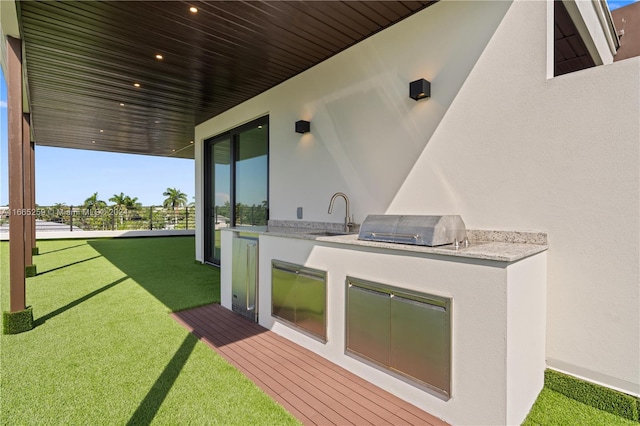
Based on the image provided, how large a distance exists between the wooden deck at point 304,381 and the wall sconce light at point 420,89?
2.61m

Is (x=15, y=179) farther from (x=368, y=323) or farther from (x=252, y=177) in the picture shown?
(x=368, y=323)

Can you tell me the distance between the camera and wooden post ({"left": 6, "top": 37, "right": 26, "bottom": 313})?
11.3 feet

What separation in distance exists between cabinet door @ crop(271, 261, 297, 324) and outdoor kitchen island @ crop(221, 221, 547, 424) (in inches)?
14.0

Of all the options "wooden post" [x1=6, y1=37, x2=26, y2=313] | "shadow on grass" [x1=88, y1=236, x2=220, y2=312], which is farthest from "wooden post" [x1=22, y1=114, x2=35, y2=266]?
"shadow on grass" [x1=88, y1=236, x2=220, y2=312]

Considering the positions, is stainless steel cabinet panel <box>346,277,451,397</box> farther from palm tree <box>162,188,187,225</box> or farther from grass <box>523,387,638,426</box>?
palm tree <box>162,188,187,225</box>

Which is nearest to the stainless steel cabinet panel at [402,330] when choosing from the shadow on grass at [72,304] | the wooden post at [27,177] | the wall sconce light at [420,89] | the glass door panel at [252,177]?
the wall sconce light at [420,89]

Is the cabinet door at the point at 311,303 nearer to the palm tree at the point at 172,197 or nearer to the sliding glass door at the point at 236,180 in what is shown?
the sliding glass door at the point at 236,180

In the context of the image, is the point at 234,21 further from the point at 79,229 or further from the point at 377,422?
the point at 79,229

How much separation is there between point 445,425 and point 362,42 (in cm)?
375

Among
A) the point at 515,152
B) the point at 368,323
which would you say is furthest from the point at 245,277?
the point at 515,152

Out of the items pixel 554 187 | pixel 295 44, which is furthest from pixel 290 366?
pixel 295 44

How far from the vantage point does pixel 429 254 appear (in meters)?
2.14

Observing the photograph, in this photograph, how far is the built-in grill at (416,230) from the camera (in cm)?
230

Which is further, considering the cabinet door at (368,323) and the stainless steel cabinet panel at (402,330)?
the cabinet door at (368,323)
